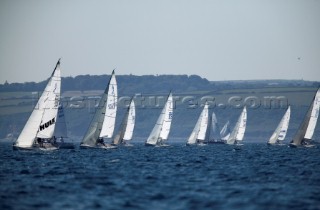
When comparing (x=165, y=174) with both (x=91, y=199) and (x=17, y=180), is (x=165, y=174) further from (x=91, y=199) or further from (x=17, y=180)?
(x=91, y=199)

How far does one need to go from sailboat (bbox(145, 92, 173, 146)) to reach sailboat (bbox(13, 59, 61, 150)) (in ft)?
134

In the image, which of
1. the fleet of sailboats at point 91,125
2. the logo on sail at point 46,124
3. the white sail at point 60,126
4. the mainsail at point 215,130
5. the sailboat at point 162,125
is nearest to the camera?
the fleet of sailboats at point 91,125

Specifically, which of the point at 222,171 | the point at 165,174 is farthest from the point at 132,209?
the point at 222,171

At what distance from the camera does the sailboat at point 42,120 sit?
8306 centimetres

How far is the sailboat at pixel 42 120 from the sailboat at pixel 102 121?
37.3 ft

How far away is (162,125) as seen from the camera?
126812 millimetres

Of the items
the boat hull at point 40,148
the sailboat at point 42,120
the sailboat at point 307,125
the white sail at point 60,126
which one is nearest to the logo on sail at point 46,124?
the sailboat at point 42,120

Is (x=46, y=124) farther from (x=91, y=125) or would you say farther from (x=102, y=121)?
(x=102, y=121)

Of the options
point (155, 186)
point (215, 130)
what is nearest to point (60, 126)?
point (155, 186)

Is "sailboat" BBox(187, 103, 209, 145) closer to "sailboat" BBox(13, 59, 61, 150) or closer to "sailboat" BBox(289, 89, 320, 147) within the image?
"sailboat" BBox(289, 89, 320, 147)

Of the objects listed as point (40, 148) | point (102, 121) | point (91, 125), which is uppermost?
point (102, 121)

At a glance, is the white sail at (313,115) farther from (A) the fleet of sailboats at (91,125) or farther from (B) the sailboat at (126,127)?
(B) the sailboat at (126,127)

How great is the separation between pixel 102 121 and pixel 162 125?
29.8 meters

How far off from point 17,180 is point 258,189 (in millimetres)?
15975
